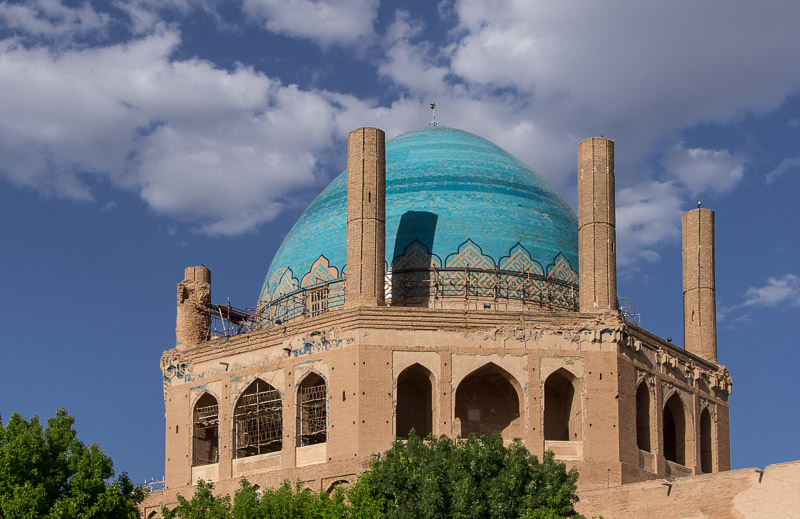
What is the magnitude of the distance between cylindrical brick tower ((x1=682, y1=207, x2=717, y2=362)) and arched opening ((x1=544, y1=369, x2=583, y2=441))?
11.4 ft

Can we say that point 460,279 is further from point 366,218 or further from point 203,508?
point 203,508

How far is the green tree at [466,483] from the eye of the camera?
19031mm

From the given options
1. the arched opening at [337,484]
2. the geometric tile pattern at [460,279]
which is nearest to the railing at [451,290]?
the geometric tile pattern at [460,279]

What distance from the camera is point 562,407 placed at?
75.3ft

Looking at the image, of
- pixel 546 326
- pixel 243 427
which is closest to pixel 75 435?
pixel 243 427

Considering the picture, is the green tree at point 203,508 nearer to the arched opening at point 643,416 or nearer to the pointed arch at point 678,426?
the arched opening at point 643,416

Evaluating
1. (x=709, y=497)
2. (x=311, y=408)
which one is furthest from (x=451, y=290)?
(x=709, y=497)

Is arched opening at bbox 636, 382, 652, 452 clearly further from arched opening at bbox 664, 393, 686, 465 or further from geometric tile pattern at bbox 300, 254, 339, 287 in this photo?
geometric tile pattern at bbox 300, 254, 339, 287

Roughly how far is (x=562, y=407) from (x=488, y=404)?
119 cm

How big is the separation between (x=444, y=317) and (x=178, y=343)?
528cm

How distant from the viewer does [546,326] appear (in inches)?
882

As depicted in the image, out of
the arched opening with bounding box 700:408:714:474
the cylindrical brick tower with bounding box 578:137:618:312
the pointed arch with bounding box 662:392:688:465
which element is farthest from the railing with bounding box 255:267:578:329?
the arched opening with bounding box 700:408:714:474

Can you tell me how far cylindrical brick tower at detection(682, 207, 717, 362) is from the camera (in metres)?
25.2

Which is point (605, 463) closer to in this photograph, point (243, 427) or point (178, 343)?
point (243, 427)
